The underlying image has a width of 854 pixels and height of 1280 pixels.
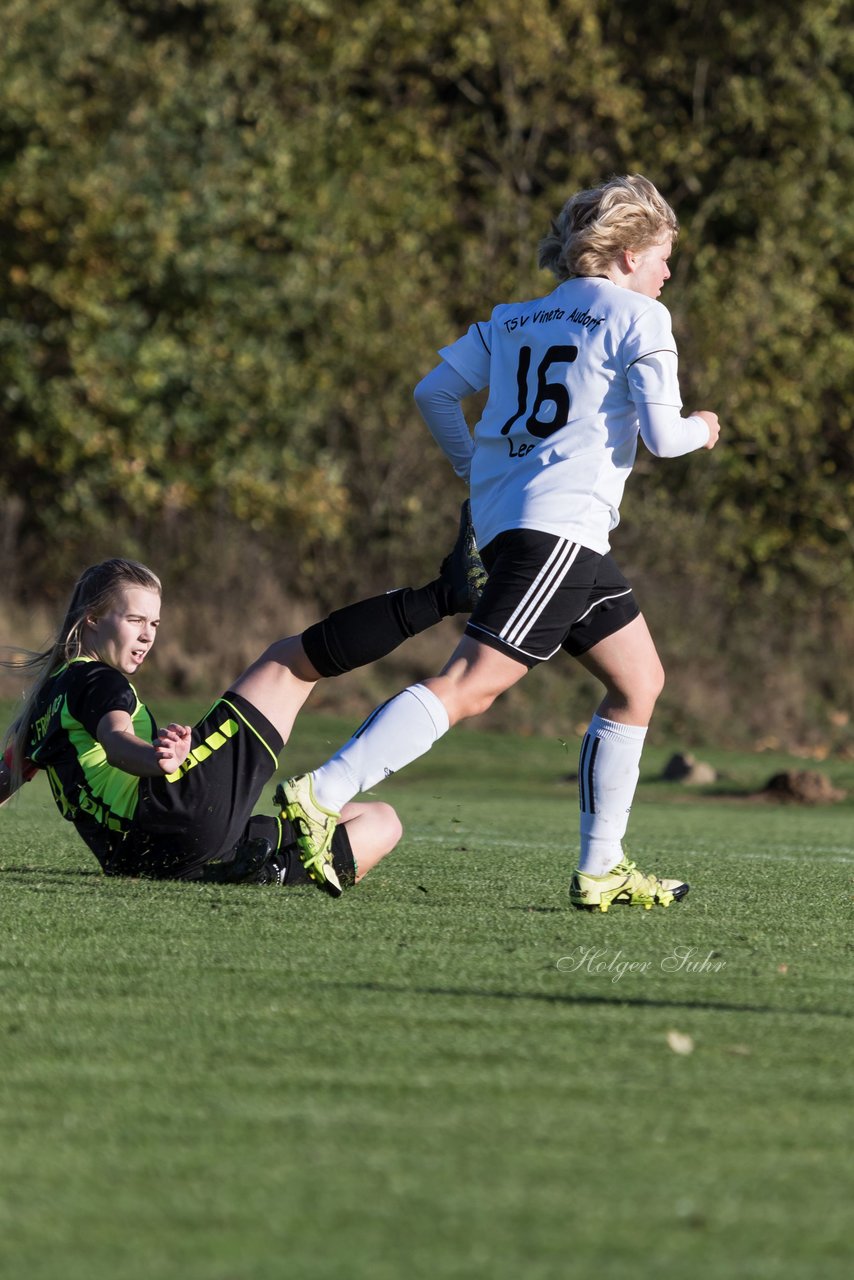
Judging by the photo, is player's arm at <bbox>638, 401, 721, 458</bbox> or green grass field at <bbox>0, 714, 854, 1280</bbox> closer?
green grass field at <bbox>0, 714, 854, 1280</bbox>

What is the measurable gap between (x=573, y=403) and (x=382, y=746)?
42.5 inches

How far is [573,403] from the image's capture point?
4859mm

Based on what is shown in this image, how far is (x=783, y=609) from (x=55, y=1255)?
21.4m

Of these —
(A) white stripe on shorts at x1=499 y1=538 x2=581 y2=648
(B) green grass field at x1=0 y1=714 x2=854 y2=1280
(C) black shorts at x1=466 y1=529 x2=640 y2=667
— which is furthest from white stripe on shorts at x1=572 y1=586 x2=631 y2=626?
(B) green grass field at x1=0 y1=714 x2=854 y2=1280

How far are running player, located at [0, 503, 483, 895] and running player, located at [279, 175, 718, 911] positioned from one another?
13.9 inches

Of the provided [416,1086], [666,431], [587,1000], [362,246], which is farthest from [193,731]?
[362,246]

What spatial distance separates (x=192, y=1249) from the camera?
2.05m

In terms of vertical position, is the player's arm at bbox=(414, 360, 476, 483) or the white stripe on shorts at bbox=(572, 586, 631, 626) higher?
the player's arm at bbox=(414, 360, 476, 483)

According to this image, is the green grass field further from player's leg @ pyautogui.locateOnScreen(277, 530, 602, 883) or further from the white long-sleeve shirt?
the white long-sleeve shirt

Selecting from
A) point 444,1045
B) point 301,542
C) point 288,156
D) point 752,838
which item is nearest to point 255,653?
point 301,542

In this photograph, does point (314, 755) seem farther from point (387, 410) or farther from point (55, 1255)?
point (55, 1255)

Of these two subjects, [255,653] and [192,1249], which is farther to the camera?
[255,653]

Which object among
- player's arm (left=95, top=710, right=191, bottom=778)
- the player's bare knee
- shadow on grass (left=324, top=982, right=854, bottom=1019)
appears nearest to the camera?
shadow on grass (left=324, top=982, right=854, bottom=1019)

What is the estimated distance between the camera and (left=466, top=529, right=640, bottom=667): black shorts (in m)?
4.79
